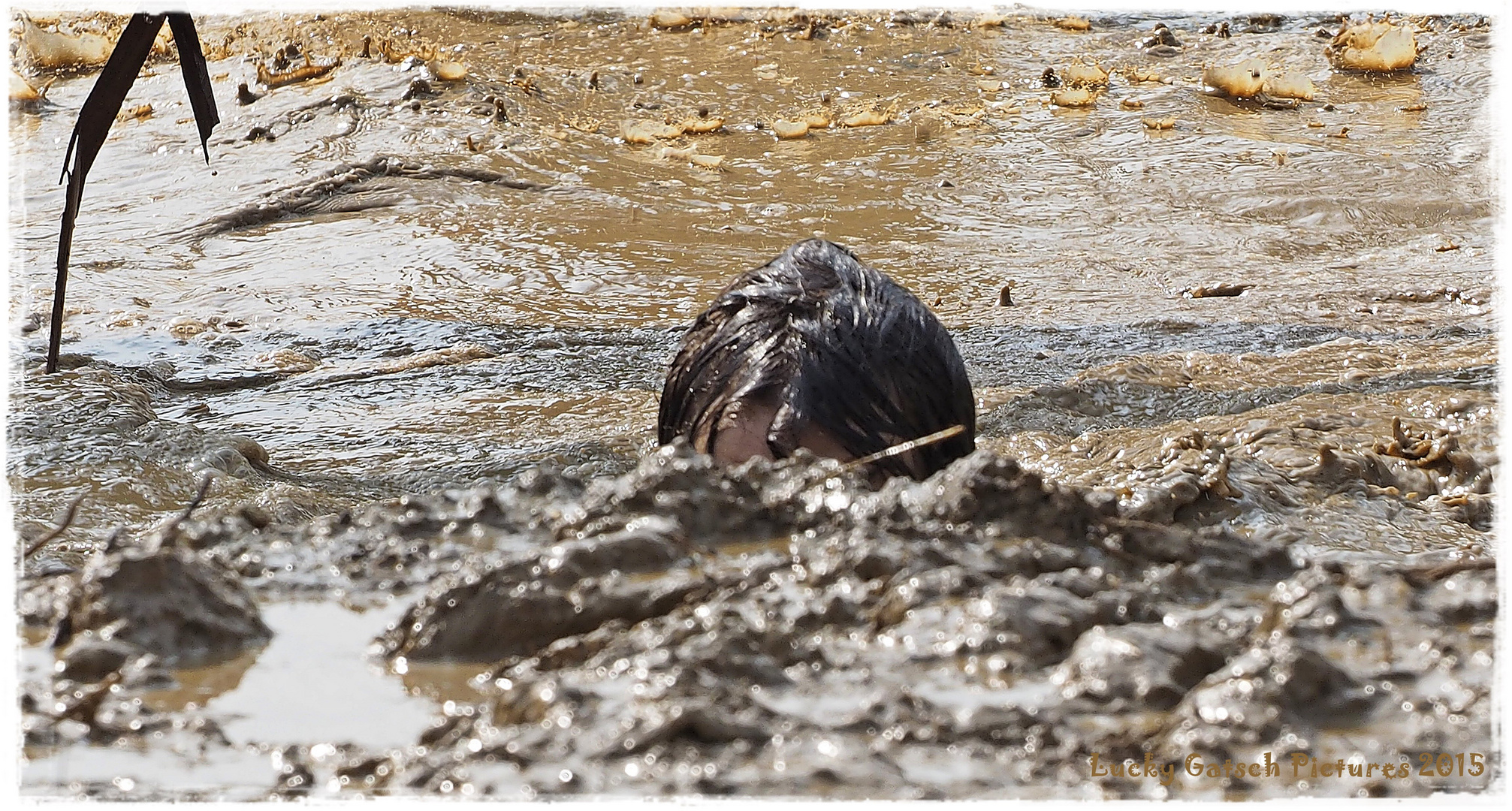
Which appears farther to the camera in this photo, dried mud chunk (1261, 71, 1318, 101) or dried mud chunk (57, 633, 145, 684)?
dried mud chunk (1261, 71, 1318, 101)

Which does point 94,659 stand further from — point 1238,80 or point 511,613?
point 1238,80

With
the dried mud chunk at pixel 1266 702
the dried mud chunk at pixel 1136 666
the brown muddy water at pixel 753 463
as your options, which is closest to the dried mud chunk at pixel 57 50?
the brown muddy water at pixel 753 463

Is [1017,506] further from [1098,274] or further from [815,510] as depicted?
[1098,274]

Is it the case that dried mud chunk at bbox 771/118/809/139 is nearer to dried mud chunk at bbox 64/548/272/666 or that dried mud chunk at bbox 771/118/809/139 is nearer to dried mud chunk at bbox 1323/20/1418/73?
dried mud chunk at bbox 1323/20/1418/73

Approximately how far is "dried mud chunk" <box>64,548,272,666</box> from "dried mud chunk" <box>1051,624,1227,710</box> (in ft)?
2.86

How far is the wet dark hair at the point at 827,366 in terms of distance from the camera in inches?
102

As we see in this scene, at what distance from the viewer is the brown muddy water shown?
135 cm

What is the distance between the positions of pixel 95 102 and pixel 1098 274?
364 cm

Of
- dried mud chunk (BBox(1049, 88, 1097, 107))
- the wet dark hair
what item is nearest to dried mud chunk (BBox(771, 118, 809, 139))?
dried mud chunk (BBox(1049, 88, 1097, 107))

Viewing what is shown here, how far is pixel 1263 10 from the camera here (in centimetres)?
955

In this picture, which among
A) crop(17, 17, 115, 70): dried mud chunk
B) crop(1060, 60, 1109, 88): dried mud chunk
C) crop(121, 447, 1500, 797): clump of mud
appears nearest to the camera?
crop(121, 447, 1500, 797): clump of mud

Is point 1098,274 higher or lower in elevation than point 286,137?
lower

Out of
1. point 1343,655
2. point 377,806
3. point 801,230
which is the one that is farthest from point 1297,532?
point 801,230

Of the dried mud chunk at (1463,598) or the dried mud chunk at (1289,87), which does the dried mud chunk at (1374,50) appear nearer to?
the dried mud chunk at (1289,87)
